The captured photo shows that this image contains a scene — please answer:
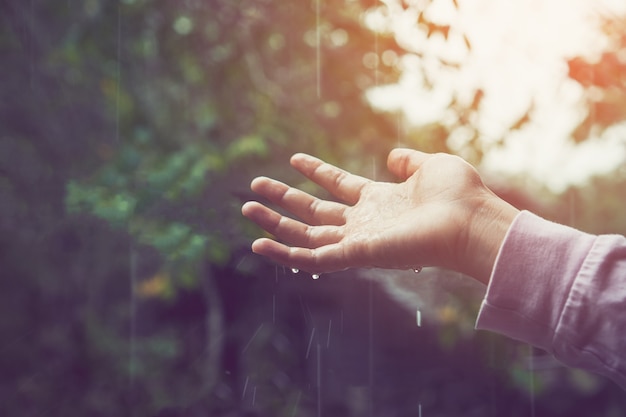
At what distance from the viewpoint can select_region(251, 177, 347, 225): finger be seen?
1057 millimetres

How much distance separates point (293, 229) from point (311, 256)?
0.28 ft

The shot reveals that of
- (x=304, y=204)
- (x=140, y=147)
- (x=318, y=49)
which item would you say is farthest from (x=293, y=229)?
(x=318, y=49)

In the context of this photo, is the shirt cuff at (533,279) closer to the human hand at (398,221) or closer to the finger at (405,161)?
the human hand at (398,221)

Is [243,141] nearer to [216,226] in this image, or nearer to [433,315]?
[216,226]

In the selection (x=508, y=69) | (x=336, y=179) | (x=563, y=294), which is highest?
(x=508, y=69)

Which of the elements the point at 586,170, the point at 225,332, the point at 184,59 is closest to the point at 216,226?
the point at 225,332

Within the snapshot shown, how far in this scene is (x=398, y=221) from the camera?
37.6 inches

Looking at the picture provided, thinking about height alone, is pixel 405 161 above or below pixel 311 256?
above

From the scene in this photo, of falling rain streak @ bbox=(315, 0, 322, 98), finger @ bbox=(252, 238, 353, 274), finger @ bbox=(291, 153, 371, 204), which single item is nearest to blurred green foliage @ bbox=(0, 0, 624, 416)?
falling rain streak @ bbox=(315, 0, 322, 98)

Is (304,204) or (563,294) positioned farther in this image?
(304,204)

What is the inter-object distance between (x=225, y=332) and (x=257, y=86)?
0.74 meters

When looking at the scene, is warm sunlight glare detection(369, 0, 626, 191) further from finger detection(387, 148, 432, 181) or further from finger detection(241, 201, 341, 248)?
finger detection(241, 201, 341, 248)

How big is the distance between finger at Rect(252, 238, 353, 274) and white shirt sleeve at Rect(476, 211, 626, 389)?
22 cm

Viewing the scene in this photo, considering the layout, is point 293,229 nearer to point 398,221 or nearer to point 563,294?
point 398,221
